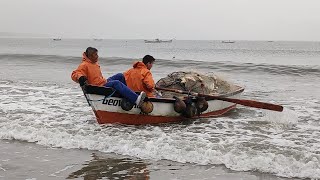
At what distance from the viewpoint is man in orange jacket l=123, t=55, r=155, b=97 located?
31.7ft

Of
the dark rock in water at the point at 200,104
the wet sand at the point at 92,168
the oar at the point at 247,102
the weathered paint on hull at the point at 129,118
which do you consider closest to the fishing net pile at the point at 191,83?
the oar at the point at 247,102

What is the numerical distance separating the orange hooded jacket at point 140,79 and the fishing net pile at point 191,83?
1.37 metres

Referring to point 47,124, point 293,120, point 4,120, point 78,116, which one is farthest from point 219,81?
point 4,120

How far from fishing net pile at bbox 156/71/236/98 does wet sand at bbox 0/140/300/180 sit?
4.42 metres

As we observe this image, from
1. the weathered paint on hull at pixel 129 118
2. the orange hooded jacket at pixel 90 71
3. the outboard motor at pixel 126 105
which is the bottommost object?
the weathered paint on hull at pixel 129 118

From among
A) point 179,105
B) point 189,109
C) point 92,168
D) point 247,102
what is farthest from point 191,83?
point 92,168

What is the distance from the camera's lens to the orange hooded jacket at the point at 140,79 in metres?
9.66

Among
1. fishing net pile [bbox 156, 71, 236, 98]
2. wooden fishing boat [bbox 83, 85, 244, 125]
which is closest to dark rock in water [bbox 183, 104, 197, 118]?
wooden fishing boat [bbox 83, 85, 244, 125]

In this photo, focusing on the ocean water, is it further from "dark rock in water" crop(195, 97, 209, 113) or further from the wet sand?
"dark rock in water" crop(195, 97, 209, 113)

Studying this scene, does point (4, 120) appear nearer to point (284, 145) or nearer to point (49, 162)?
point (49, 162)

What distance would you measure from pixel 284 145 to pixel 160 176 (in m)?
3.12

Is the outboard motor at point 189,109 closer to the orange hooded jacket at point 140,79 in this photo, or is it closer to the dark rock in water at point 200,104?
the dark rock in water at point 200,104

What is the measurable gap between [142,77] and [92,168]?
12.5 feet

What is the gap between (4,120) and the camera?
32.7 ft
